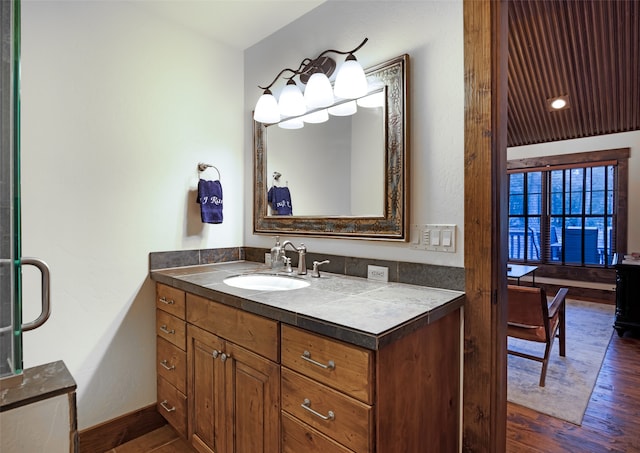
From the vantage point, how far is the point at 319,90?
1859mm

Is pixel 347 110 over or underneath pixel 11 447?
over

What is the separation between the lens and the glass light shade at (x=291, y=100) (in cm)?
203

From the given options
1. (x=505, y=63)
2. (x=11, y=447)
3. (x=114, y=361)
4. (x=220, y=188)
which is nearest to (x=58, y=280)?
(x=114, y=361)

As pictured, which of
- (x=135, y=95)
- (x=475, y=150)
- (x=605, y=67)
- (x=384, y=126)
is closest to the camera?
(x=475, y=150)

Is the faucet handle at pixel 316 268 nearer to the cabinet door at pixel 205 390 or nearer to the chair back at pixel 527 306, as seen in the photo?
the cabinet door at pixel 205 390

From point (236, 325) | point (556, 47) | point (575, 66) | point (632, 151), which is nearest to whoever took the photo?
point (236, 325)

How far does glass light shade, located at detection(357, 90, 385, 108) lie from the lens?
169 cm

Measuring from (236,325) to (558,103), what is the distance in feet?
16.0

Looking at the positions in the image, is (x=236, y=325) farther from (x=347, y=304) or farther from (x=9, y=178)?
(x=9, y=178)

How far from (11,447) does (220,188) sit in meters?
1.70

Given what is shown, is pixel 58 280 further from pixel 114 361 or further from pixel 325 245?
pixel 325 245

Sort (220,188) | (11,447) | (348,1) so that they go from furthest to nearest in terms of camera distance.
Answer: (220,188) < (348,1) < (11,447)

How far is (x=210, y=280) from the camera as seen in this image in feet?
5.74

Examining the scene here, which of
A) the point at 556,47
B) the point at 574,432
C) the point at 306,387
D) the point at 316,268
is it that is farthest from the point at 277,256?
the point at 556,47
